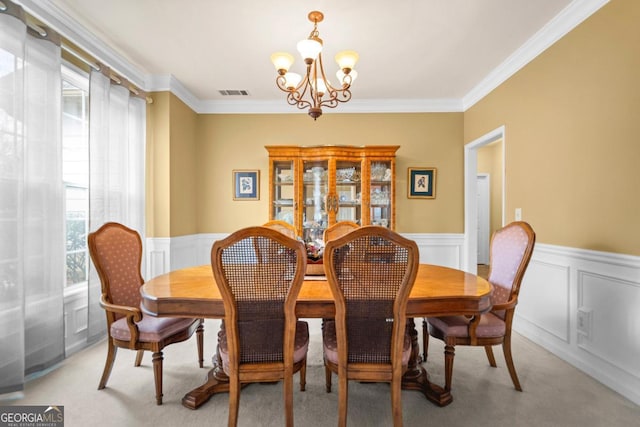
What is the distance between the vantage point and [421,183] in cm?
398

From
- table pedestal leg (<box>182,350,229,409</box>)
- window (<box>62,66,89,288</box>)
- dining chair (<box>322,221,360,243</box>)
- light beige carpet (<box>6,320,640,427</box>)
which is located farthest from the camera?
dining chair (<box>322,221,360,243</box>)

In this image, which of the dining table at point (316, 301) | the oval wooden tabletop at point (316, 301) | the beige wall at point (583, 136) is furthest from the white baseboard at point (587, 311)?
the oval wooden tabletop at point (316, 301)

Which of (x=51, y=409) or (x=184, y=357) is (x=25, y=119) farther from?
(x=184, y=357)

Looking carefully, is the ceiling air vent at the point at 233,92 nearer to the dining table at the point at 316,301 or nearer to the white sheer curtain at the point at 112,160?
the white sheer curtain at the point at 112,160

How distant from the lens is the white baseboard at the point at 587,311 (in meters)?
1.85

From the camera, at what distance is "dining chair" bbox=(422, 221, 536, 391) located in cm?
177

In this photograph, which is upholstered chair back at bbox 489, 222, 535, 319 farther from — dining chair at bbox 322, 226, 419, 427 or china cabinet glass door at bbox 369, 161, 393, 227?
Answer: china cabinet glass door at bbox 369, 161, 393, 227

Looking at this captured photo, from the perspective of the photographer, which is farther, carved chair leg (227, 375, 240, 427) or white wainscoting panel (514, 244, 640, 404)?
white wainscoting panel (514, 244, 640, 404)

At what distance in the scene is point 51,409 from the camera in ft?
5.61

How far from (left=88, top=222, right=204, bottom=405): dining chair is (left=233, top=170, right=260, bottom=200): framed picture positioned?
1973mm

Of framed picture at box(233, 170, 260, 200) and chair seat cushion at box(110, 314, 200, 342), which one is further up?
framed picture at box(233, 170, 260, 200)

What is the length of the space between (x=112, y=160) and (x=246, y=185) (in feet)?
5.16

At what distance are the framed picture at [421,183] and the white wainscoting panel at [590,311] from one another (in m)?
1.53

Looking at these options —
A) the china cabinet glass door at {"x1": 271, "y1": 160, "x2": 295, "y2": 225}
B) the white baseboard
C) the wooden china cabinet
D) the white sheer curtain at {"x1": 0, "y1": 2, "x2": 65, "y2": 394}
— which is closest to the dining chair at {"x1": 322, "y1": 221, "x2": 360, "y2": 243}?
the wooden china cabinet
